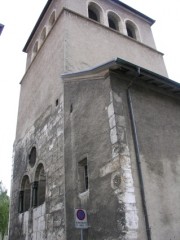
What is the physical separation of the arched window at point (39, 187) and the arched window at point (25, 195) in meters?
0.92

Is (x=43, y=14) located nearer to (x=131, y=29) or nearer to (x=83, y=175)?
(x=131, y=29)

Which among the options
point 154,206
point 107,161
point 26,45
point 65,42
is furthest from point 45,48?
point 154,206

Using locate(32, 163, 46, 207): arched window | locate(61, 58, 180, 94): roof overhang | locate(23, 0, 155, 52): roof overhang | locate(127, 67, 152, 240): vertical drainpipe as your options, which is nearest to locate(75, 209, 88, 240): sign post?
locate(127, 67, 152, 240): vertical drainpipe

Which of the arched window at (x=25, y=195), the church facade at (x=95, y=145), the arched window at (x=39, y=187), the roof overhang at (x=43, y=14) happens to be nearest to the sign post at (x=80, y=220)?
the church facade at (x=95, y=145)

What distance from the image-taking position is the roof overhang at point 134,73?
20.8 feet

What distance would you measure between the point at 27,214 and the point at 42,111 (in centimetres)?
394

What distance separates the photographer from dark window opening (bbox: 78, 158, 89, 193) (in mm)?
6762

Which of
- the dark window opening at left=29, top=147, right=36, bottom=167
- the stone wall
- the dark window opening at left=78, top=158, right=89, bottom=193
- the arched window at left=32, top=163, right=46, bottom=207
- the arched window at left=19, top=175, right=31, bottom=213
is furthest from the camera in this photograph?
the dark window opening at left=29, top=147, right=36, bottom=167

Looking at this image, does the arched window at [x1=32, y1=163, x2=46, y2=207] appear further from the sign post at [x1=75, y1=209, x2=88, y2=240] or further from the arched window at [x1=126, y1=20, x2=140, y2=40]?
the arched window at [x1=126, y1=20, x2=140, y2=40]

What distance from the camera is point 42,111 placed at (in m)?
10.6

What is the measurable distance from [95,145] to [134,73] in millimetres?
2063

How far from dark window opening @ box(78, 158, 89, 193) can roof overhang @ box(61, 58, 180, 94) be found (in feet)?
7.85

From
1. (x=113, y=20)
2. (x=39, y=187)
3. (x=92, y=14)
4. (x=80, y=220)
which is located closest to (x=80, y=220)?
(x=80, y=220)

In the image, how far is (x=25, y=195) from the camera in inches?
410
